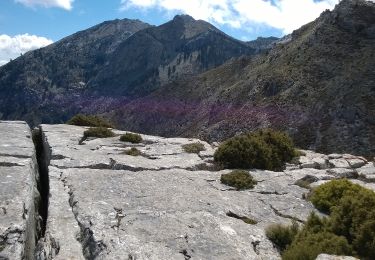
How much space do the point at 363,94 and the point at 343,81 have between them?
7411 mm

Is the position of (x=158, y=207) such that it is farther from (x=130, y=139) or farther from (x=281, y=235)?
(x=130, y=139)

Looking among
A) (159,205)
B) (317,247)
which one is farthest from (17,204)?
(317,247)

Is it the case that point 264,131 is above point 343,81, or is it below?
below

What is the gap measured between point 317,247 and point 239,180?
16.6ft

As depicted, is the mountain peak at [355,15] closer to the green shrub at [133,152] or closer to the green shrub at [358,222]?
the green shrub at [133,152]

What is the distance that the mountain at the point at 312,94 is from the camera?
76.1 meters

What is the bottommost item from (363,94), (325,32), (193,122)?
(193,122)

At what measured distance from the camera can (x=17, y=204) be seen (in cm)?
852

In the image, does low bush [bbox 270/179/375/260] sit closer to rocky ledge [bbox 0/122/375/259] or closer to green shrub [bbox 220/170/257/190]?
rocky ledge [bbox 0/122/375/259]

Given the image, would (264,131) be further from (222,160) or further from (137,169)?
(137,169)

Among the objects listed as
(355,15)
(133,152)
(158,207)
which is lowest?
(158,207)

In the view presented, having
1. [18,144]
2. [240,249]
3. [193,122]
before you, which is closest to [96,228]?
[240,249]

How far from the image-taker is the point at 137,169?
13570mm

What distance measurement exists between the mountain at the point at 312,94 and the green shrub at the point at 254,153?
2197 inches
